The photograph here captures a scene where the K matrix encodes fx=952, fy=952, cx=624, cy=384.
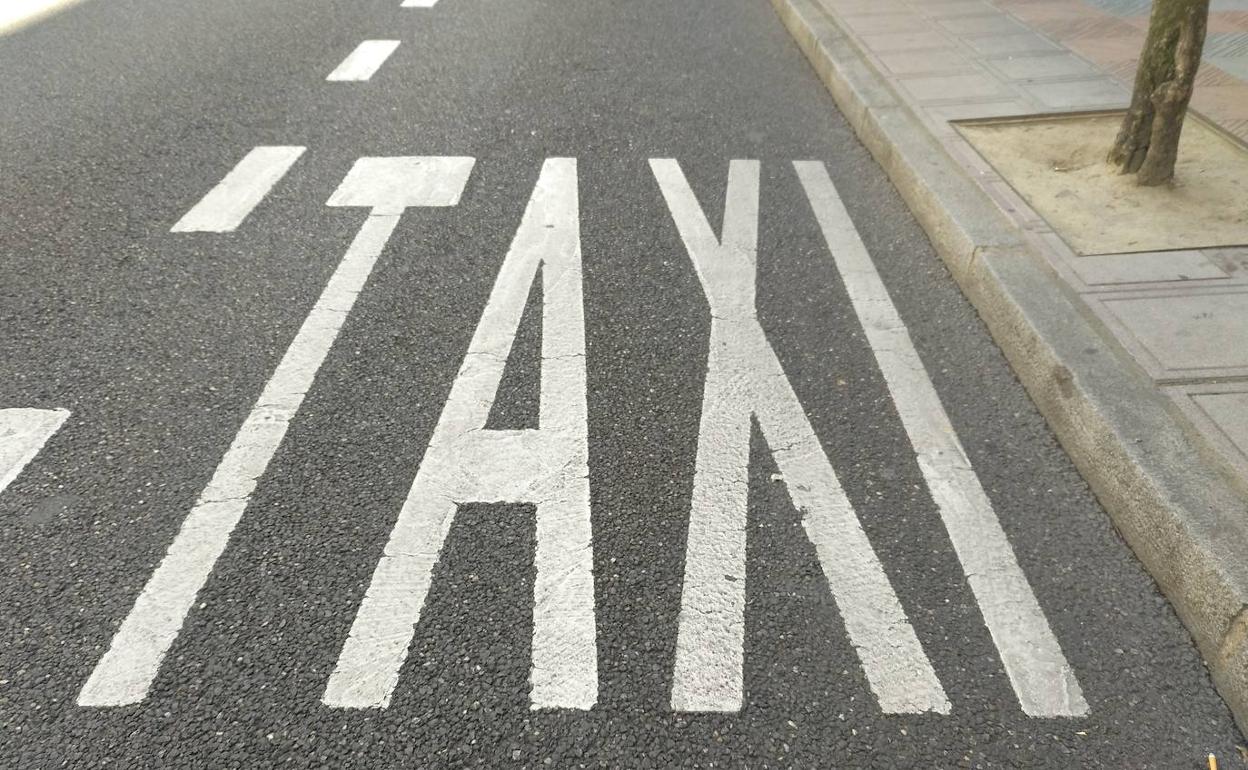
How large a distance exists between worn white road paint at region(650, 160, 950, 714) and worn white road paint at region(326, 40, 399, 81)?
4.18m

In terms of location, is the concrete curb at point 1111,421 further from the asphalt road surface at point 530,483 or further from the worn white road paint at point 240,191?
the worn white road paint at point 240,191

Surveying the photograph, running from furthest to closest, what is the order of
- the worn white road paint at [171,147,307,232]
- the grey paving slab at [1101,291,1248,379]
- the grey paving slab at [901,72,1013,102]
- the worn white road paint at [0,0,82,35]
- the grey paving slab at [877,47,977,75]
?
the worn white road paint at [0,0,82,35]
the grey paving slab at [877,47,977,75]
the grey paving slab at [901,72,1013,102]
the worn white road paint at [171,147,307,232]
the grey paving slab at [1101,291,1248,379]

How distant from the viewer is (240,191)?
5375mm

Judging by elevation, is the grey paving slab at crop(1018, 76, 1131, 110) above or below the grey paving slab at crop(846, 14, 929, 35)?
below

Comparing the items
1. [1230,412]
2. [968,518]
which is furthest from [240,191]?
[1230,412]

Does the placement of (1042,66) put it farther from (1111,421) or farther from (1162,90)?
(1111,421)

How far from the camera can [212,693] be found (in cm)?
254

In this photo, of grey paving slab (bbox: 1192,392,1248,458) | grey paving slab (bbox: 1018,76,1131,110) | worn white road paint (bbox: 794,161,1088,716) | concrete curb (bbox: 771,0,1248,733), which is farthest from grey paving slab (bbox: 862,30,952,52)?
grey paving slab (bbox: 1192,392,1248,458)

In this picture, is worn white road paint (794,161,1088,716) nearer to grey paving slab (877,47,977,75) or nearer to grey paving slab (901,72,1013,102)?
grey paving slab (901,72,1013,102)

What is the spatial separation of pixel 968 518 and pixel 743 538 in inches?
29.9

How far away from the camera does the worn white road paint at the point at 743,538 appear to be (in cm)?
261

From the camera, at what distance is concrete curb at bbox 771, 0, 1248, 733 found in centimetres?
267

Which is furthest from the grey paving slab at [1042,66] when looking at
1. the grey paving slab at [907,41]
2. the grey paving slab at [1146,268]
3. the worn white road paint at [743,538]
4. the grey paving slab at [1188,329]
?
the worn white road paint at [743,538]

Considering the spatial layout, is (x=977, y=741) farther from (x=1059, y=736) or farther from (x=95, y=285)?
(x=95, y=285)
